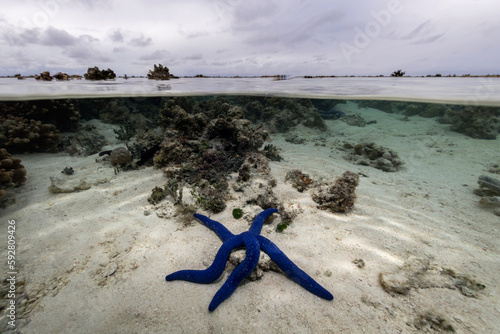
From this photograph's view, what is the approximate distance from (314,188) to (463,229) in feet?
10.2

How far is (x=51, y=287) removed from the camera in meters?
2.68

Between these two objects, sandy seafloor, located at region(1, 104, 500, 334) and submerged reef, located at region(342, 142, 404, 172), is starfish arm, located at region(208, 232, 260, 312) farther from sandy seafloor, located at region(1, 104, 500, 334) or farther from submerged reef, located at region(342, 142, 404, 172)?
submerged reef, located at region(342, 142, 404, 172)

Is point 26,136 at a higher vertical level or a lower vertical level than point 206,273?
higher

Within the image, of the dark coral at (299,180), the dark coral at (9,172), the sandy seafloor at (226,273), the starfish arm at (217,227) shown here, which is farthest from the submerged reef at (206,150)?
the dark coral at (9,172)

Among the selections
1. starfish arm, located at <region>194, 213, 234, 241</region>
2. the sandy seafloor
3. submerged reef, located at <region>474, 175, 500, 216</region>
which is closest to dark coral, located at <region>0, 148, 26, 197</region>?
the sandy seafloor

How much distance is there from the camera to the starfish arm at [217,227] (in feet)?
10.8

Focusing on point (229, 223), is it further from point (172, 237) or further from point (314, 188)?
point (314, 188)

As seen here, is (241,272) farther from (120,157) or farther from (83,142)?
(83,142)

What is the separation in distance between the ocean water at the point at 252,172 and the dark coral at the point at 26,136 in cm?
5

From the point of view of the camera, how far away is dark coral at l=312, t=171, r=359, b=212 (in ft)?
13.7

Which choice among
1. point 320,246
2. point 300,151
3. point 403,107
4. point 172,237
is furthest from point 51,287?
point 403,107

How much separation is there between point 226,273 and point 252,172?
8.66ft

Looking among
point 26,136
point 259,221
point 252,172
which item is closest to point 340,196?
point 259,221

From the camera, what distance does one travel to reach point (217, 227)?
3.46 meters
